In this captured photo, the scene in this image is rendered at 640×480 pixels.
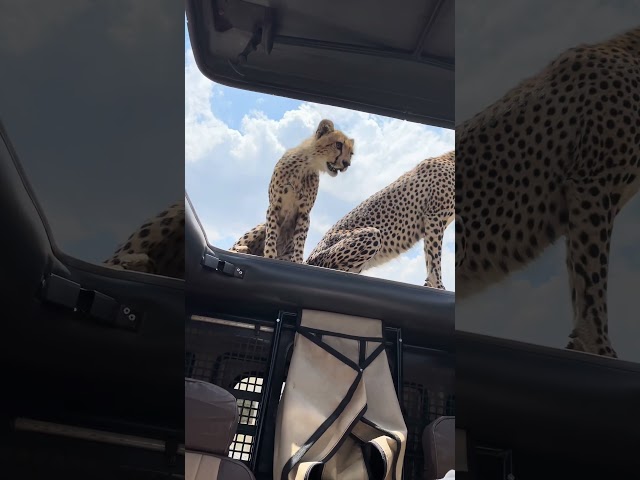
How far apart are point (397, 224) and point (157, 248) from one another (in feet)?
2.65

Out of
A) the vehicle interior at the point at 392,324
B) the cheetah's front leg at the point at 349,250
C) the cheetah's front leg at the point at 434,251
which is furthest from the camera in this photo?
the cheetah's front leg at the point at 349,250

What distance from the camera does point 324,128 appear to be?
2.52 ft

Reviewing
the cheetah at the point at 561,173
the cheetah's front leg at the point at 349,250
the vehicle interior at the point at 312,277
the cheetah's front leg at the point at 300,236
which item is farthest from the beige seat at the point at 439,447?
the cheetah's front leg at the point at 300,236

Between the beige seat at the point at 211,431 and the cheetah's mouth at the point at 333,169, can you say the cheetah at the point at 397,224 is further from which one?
the beige seat at the point at 211,431

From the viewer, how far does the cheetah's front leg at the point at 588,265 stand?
1.68ft

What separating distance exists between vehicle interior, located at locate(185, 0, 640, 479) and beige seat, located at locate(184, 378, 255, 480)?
0.01 meters

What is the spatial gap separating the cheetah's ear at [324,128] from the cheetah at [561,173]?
25 cm

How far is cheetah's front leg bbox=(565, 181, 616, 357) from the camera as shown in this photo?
511 millimetres

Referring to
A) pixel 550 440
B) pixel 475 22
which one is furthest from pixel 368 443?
pixel 475 22

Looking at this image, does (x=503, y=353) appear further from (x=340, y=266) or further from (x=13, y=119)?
(x=13, y=119)

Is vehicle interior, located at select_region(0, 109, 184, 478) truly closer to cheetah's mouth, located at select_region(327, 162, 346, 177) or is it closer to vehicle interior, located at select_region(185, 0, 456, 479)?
vehicle interior, located at select_region(185, 0, 456, 479)

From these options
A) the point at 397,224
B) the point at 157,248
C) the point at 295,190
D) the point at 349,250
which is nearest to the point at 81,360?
the point at 157,248

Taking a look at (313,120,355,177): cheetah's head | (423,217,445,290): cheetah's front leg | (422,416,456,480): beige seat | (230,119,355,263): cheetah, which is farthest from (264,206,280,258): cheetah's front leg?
(422,416,456,480): beige seat

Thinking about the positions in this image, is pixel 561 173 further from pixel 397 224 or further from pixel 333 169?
pixel 397 224
